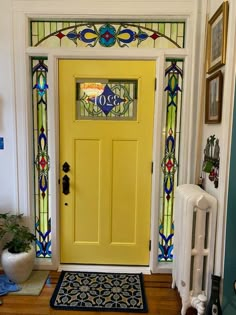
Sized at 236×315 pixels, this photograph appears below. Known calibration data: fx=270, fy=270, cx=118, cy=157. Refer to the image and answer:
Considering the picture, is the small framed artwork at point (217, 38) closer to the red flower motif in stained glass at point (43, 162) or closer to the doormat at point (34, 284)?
the red flower motif in stained glass at point (43, 162)

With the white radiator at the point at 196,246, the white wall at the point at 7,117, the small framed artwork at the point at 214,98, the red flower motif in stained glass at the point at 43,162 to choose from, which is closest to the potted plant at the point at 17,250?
the white wall at the point at 7,117

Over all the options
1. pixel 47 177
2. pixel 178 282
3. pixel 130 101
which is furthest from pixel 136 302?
pixel 130 101

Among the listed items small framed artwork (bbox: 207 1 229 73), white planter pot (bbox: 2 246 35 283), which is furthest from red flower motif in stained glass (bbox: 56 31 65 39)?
white planter pot (bbox: 2 246 35 283)

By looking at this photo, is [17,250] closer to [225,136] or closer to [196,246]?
[196,246]

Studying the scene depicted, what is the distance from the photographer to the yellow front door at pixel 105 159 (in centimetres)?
247

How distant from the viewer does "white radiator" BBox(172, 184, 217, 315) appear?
191cm

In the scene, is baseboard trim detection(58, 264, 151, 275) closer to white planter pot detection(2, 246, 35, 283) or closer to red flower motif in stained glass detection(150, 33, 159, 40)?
white planter pot detection(2, 246, 35, 283)

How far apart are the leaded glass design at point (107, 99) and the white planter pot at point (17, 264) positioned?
1.34 meters

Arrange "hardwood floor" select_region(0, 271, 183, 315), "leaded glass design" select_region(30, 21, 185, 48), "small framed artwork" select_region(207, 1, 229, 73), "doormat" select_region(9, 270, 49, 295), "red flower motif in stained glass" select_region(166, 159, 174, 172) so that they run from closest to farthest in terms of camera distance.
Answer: "small framed artwork" select_region(207, 1, 229, 73) < "hardwood floor" select_region(0, 271, 183, 315) < "doormat" select_region(9, 270, 49, 295) < "leaded glass design" select_region(30, 21, 185, 48) < "red flower motif in stained glass" select_region(166, 159, 174, 172)

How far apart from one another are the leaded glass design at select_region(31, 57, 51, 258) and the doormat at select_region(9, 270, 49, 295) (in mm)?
181

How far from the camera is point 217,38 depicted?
1.98 metres

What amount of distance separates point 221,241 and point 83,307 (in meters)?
1.17

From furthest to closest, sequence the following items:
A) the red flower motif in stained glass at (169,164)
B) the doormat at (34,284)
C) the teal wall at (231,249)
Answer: the red flower motif in stained glass at (169,164), the doormat at (34,284), the teal wall at (231,249)

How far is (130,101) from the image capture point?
2.50m
